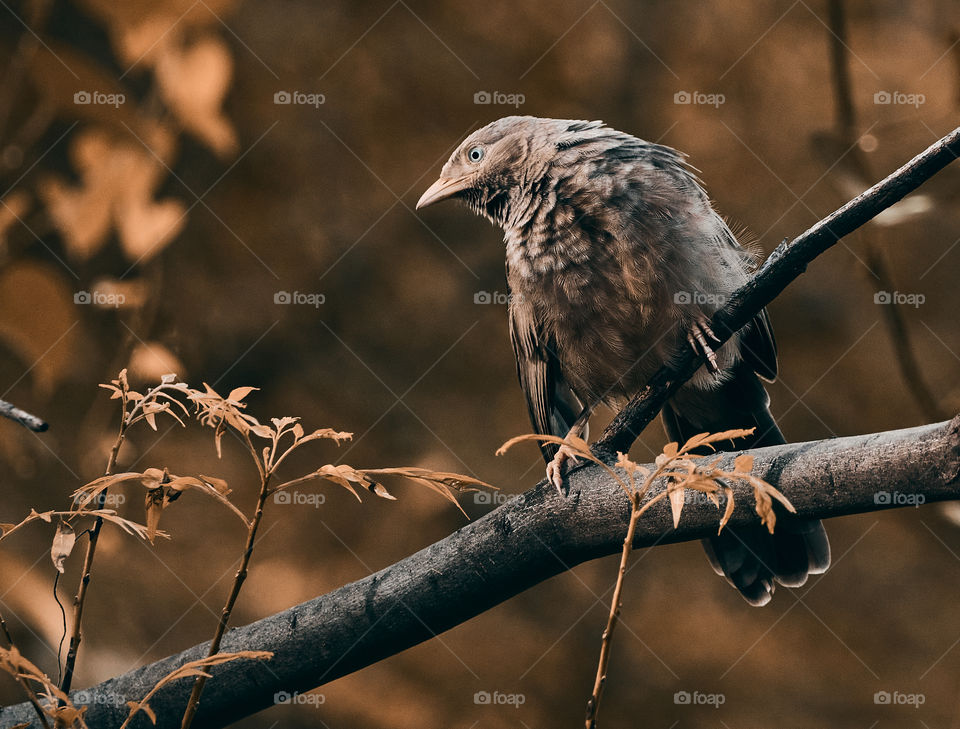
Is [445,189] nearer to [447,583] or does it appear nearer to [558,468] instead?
[558,468]

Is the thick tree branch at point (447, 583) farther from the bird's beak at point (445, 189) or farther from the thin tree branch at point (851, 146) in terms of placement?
the thin tree branch at point (851, 146)

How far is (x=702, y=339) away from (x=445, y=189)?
0.87 m

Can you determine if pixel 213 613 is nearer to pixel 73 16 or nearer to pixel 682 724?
pixel 682 724

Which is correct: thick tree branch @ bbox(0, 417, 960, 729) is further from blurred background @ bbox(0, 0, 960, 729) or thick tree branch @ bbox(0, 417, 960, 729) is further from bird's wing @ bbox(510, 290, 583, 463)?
→ blurred background @ bbox(0, 0, 960, 729)

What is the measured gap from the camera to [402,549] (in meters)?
3.18

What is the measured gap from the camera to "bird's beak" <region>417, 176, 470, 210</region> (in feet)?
7.43

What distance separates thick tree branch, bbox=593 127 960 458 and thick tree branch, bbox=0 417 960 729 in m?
0.13

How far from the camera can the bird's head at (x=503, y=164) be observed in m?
2.08

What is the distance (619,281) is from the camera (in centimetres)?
193

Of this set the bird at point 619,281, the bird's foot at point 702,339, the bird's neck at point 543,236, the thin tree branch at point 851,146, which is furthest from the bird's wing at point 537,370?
the thin tree branch at point 851,146

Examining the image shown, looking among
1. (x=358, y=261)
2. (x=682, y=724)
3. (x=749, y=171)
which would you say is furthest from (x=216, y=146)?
(x=682, y=724)

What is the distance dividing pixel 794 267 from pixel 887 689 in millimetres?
2220

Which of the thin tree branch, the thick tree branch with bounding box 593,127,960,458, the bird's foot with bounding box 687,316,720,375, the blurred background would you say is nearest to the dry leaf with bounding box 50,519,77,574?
the thick tree branch with bounding box 593,127,960,458

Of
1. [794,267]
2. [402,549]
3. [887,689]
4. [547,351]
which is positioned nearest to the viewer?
[794,267]
